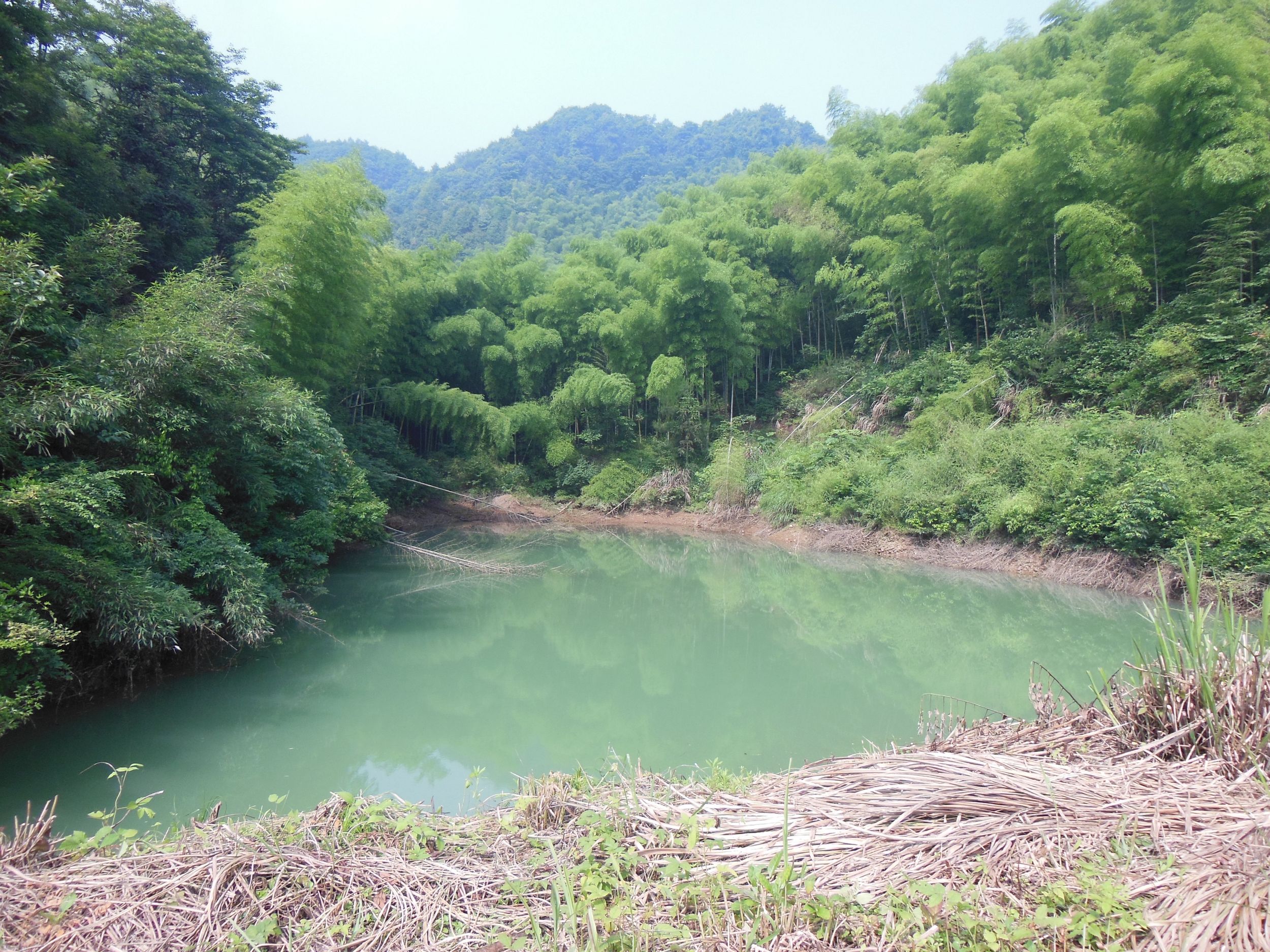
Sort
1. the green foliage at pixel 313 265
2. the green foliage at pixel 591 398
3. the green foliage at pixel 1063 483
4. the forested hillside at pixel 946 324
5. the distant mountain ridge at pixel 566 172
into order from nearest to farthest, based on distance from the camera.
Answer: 1. the green foliage at pixel 1063 483
2. the green foliage at pixel 313 265
3. the forested hillside at pixel 946 324
4. the green foliage at pixel 591 398
5. the distant mountain ridge at pixel 566 172

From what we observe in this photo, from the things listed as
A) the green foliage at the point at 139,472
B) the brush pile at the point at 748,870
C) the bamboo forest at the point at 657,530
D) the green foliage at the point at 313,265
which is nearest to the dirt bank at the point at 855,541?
the bamboo forest at the point at 657,530

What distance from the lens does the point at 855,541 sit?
10820mm

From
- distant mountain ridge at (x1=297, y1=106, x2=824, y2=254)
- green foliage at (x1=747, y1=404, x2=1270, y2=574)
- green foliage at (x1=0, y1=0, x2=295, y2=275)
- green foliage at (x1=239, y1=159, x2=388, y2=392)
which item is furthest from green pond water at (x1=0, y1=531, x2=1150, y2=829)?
distant mountain ridge at (x1=297, y1=106, x2=824, y2=254)

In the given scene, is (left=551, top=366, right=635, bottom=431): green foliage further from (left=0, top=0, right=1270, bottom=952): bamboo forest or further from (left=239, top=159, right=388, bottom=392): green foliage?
(left=239, top=159, right=388, bottom=392): green foliage

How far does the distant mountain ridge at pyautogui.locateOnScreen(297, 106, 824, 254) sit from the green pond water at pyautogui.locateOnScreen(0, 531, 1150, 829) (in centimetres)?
2593

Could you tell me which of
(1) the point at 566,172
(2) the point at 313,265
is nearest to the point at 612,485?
(2) the point at 313,265

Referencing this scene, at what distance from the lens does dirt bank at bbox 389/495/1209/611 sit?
7.76 meters

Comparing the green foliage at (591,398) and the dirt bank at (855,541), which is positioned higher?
the green foliage at (591,398)

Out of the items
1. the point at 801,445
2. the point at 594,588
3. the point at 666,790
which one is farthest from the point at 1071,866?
the point at 801,445

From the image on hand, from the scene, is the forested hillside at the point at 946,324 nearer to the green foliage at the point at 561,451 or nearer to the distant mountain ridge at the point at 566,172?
the green foliage at the point at 561,451

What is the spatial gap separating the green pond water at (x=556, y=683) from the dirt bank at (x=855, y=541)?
34 centimetres

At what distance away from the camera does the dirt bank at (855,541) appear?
7.76 meters

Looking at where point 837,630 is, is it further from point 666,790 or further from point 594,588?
point 666,790

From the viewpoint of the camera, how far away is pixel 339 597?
789 centimetres
